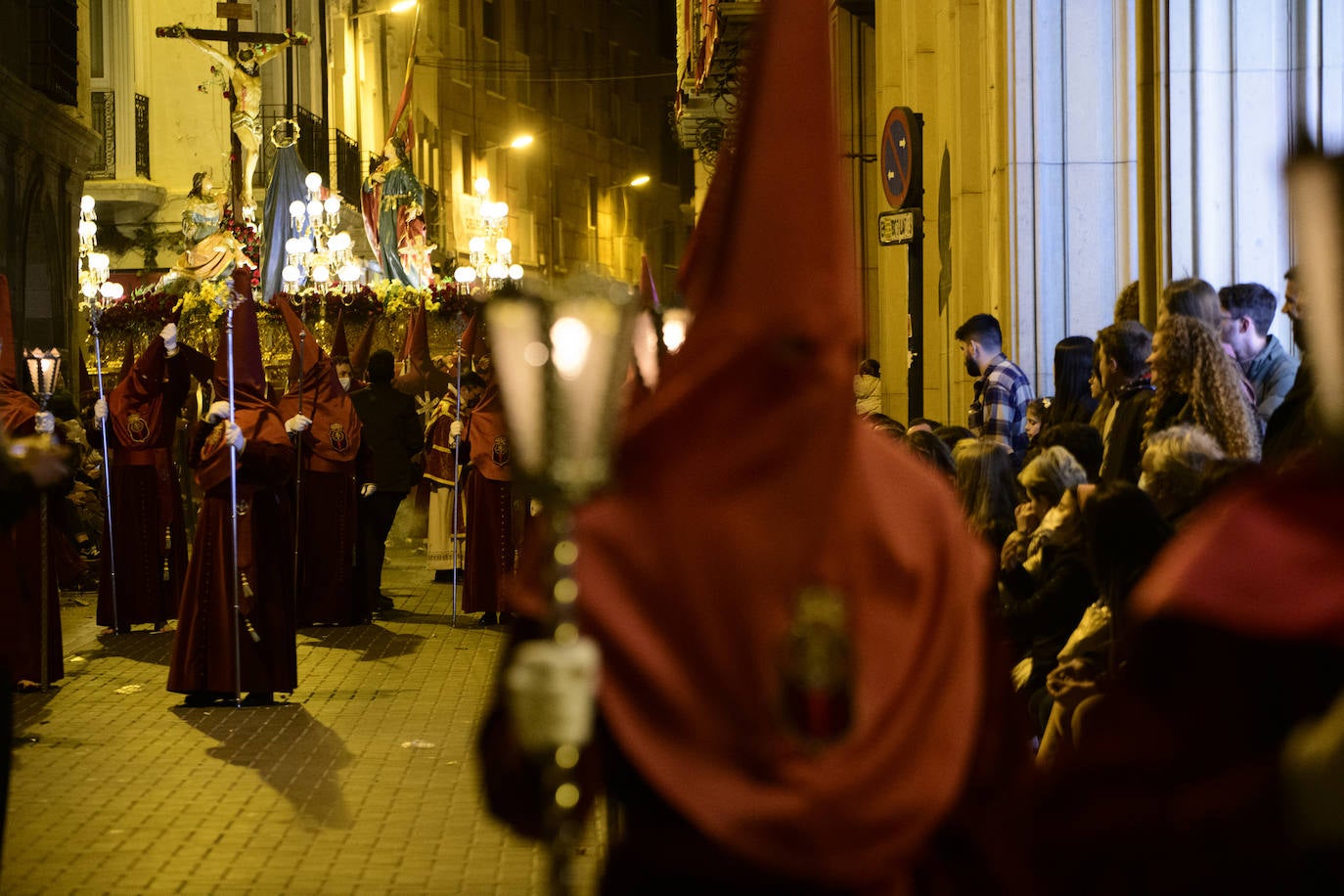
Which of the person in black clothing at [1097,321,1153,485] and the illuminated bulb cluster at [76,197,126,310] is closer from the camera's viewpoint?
the person in black clothing at [1097,321,1153,485]

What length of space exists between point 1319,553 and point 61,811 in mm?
7355

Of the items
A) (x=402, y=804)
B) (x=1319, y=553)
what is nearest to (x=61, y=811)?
(x=402, y=804)

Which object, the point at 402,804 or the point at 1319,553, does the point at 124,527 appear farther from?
the point at 1319,553

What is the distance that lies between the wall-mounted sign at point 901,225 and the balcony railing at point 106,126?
3240 centimetres

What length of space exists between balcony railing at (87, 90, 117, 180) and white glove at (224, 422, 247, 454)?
32.6 metres

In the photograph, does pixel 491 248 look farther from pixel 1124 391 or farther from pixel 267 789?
pixel 1124 391

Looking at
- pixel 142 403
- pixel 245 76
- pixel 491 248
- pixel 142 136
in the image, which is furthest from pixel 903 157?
pixel 142 136

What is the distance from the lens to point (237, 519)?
471 inches

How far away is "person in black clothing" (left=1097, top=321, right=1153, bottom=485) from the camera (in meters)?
7.70

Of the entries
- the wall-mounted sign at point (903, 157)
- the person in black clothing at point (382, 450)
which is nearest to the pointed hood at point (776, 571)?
the wall-mounted sign at point (903, 157)

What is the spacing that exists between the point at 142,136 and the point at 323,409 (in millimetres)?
28222

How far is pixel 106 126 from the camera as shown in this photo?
42.4 m

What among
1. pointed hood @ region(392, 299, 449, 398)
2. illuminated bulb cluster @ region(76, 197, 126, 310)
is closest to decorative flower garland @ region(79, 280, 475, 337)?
illuminated bulb cluster @ region(76, 197, 126, 310)

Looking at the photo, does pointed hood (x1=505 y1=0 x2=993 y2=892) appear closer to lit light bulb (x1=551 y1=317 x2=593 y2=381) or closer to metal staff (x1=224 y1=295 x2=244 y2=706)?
lit light bulb (x1=551 y1=317 x2=593 y2=381)
